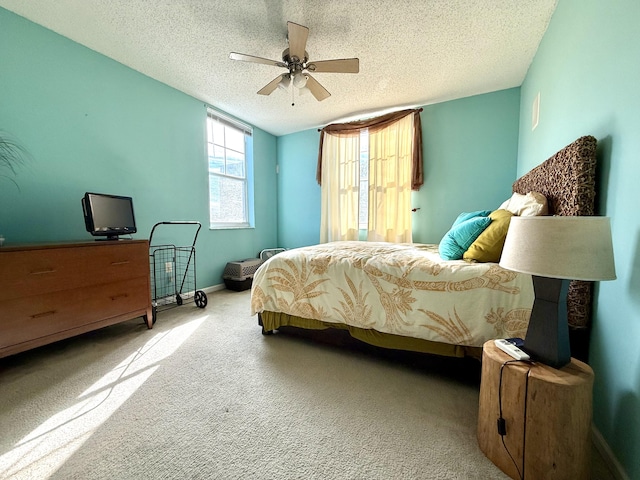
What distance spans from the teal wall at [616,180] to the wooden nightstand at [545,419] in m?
0.17

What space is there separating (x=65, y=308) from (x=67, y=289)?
0.13m

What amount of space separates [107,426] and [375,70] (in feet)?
11.2

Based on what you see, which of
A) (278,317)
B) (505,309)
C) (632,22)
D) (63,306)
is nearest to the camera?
(632,22)

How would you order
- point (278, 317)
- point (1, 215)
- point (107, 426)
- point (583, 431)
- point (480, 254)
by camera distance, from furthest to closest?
1. point (278, 317)
2. point (1, 215)
3. point (480, 254)
4. point (107, 426)
5. point (583, 431)

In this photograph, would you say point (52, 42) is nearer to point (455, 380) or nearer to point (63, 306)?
point (63, 306)

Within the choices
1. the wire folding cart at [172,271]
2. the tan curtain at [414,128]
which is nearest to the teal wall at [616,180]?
the tan curtain at [414,128]

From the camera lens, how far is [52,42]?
204 centimetres

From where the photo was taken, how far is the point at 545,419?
831 mm

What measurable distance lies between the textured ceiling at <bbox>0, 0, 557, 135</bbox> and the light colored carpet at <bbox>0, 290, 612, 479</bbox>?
8.34 feet

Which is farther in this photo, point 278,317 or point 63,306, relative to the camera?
point 278,317

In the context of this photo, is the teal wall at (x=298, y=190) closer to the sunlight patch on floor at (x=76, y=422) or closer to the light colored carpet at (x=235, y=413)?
the light colored carpet at (x=235, y=413)

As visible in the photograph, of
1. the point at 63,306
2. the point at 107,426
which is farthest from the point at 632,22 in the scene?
the point at 63,306

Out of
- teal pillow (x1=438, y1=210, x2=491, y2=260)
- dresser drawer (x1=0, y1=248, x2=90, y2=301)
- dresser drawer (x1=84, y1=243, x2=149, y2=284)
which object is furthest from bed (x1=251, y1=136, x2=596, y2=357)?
dresser drawer (x1=0, y1=248, x2=90, y2=301)

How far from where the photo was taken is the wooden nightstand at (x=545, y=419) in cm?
81
